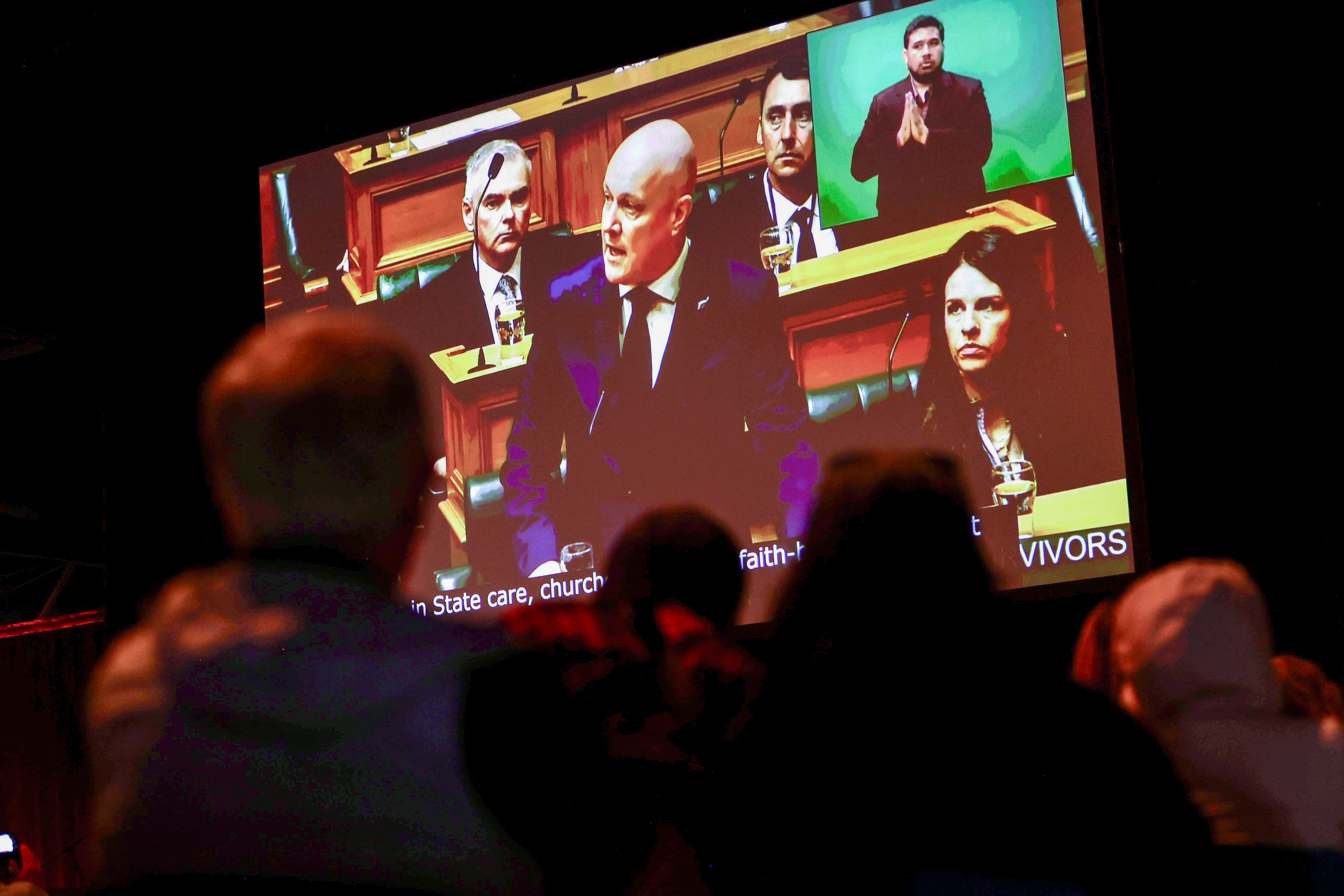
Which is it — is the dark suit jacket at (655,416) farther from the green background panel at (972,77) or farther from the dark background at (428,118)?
the dark background at (428,118)

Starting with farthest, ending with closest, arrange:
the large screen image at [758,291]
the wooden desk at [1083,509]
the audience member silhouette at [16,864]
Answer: the audience member silhouette at [16,864], the large screen image at [758,291], the wooden desk at [1083,509]

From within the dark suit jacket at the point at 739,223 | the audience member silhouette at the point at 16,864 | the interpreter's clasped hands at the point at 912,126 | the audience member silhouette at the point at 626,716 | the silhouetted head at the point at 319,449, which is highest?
the interpreter's clasped hands at the point at 912,126

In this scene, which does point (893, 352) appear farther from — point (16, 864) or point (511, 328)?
point (16, 864)

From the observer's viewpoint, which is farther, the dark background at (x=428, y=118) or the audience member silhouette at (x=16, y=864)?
the audience member silhouette at (x=16, y=864)

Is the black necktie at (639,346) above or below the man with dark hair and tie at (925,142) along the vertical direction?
below

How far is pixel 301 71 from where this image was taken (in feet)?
13.2

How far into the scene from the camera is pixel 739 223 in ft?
9.75

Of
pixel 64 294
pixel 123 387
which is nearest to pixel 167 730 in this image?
pixel 123 387

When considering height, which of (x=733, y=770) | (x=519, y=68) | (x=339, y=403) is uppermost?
(x=519, y=68)

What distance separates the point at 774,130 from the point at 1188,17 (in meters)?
1.01

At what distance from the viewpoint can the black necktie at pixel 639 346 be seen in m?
3.01

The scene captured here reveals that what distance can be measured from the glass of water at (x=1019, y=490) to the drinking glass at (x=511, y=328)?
1278 mm

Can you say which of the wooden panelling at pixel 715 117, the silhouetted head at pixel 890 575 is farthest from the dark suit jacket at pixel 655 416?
the silhouetted head at pixel 890 575

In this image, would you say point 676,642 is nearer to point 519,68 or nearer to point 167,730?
point 167,730
